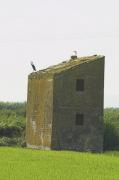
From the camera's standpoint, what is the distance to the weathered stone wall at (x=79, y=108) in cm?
3922

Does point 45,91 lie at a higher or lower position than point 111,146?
higher

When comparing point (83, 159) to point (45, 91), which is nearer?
point (83, 159)

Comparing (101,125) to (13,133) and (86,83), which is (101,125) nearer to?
(86,83)

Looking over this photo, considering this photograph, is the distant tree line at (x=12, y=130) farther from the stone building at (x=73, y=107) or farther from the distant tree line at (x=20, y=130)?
Result: the stone building at (x=73, y=107)

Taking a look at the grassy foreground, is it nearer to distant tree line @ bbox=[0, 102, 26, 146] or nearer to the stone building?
the stone building

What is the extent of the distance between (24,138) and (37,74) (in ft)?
15.1

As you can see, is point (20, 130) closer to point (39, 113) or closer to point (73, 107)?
point (39, 113)

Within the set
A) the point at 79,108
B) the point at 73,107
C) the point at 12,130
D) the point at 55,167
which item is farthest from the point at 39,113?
the point at 55,167

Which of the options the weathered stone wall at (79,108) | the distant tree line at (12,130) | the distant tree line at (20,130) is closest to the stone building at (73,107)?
the weathered stone wall at (79,108)

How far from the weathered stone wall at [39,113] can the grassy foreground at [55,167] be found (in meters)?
8.31

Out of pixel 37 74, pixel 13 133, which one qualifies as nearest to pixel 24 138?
pixel 13 133

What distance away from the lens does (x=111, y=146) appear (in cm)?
4319

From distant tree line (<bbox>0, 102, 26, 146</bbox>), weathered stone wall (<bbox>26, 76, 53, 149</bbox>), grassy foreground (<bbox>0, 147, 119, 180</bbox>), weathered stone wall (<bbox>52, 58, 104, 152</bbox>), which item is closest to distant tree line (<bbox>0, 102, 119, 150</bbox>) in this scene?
distant tree line (<bbox>0, 102, 26, 146</bbox>)

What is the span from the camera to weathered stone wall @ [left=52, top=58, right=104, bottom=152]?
3922 centimetres
